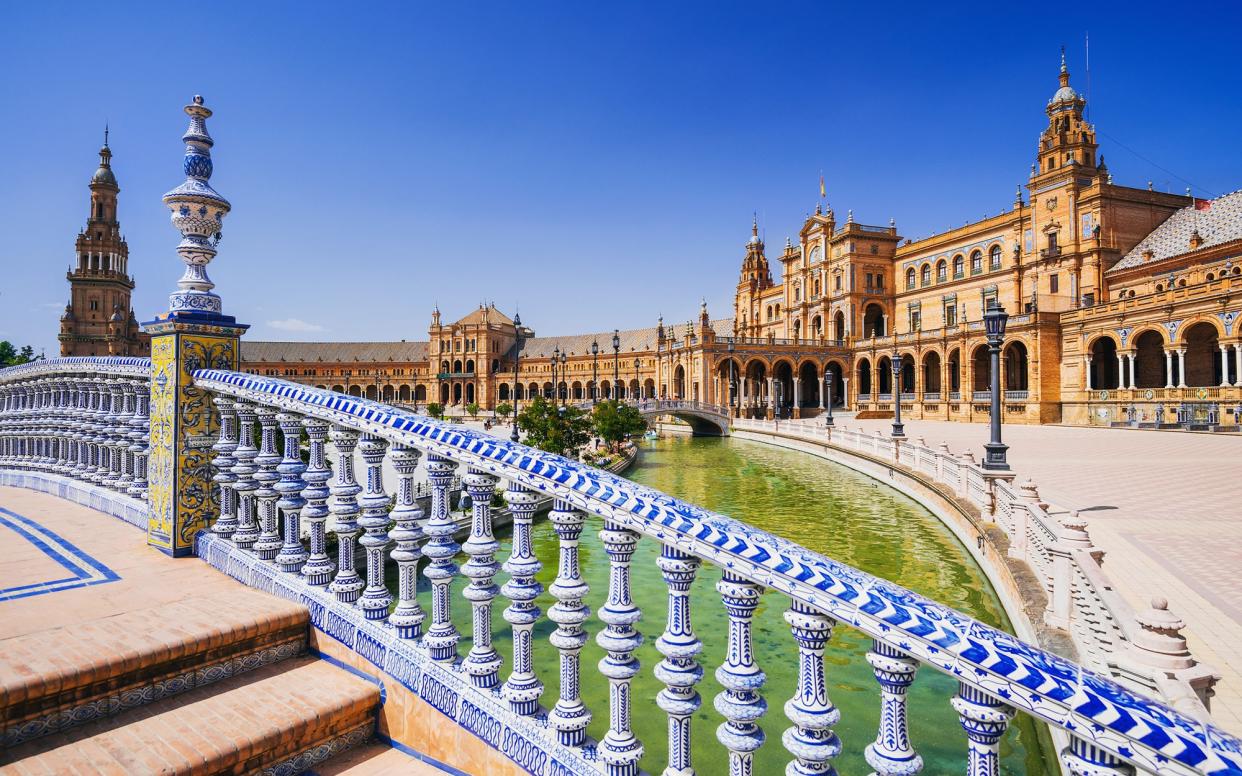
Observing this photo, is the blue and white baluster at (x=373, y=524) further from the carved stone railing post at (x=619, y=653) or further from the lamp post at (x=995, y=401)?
the lamp post at (x=995, y=401)

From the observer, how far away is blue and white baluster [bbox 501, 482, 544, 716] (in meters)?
2.43

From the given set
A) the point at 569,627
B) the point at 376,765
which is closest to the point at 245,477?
the point at 376,765

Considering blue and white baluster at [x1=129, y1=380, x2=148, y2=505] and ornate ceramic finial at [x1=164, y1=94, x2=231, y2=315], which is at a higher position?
ornate ceramic finial at [x1=164, y1=94, x2=231, y2=315]

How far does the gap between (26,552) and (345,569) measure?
110 inches

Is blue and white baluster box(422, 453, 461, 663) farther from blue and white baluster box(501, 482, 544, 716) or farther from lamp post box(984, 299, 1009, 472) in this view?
lamp post box(984, 299, 1009, 472)

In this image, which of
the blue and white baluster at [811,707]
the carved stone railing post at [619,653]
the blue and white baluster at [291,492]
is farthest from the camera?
the blue and white baluster at [291,492]

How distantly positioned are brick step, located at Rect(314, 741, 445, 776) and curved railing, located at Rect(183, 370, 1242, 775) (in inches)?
13.7

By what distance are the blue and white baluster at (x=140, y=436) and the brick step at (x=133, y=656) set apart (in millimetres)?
2199

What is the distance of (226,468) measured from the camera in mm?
3947

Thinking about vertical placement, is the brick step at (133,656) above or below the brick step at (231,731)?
above

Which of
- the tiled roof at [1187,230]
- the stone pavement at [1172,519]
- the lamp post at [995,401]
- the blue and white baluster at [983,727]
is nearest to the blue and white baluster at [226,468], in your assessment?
the blue and white baluster at [983,727]

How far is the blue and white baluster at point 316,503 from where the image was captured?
3314mm

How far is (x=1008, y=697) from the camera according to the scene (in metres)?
1.47

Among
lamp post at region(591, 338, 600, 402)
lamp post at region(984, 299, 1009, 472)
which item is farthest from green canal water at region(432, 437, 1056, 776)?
lamp post at region(591, 338, 600, 402)
